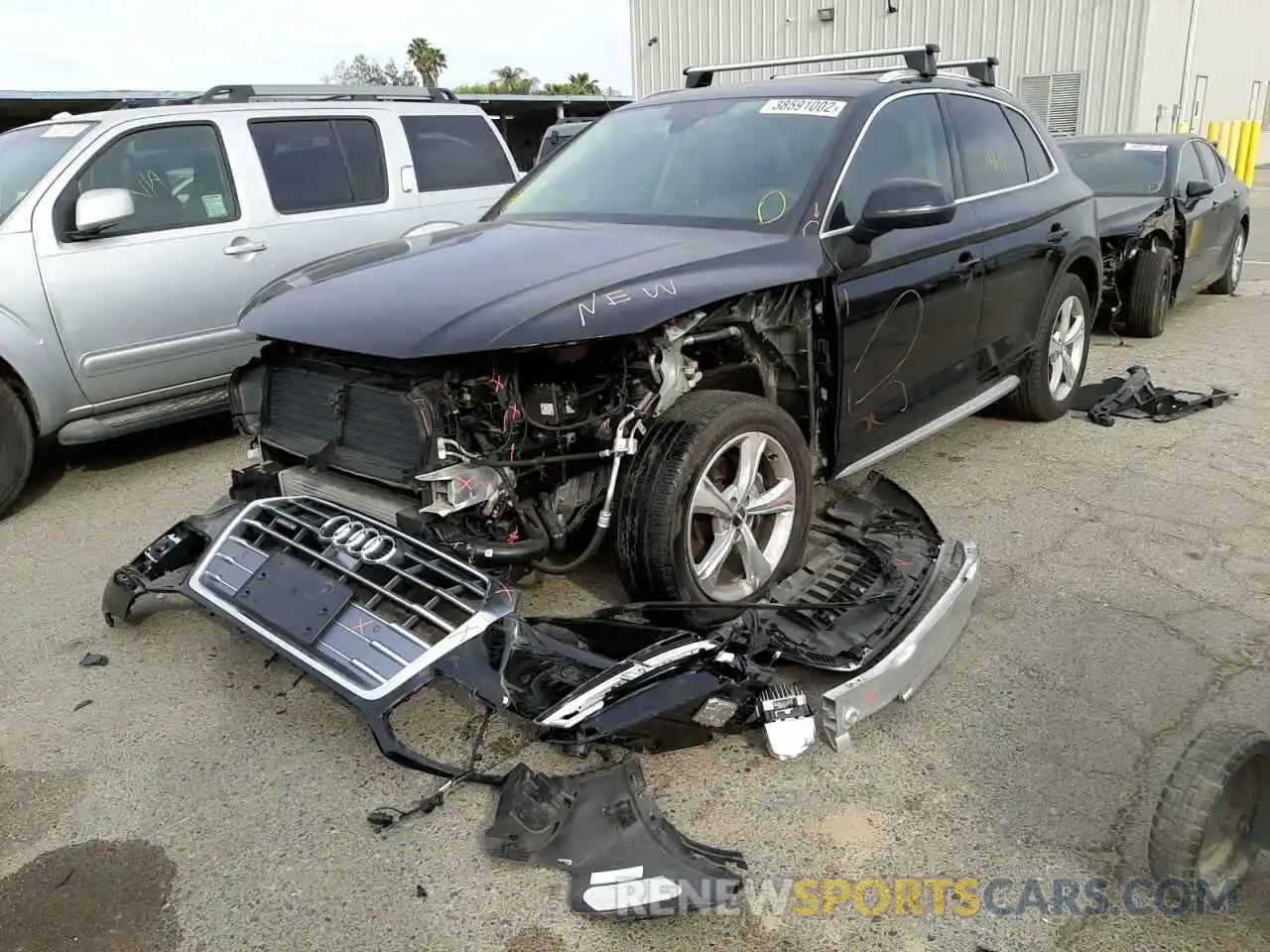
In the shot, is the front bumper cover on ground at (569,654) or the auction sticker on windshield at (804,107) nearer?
the front bumper cover on ground at (569,654)

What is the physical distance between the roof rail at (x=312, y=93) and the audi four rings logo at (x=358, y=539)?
4.22m

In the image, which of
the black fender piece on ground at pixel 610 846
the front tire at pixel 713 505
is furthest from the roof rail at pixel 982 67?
the black fender piece on ground at pixel 610 846

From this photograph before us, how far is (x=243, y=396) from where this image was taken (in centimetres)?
382

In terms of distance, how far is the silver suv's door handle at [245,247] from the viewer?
5734mm

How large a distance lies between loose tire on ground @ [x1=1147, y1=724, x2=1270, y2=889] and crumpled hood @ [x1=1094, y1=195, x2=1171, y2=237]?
6044 millimetres

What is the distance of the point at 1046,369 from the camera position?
554cm

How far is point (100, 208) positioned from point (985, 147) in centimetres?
442

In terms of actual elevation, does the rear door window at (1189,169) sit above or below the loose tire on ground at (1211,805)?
above

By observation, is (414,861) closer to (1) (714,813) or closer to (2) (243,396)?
(1) (714,813)

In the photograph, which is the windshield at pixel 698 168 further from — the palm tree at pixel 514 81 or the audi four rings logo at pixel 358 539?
the palm tree at pixel 514 81

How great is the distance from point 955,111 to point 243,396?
3457 mm

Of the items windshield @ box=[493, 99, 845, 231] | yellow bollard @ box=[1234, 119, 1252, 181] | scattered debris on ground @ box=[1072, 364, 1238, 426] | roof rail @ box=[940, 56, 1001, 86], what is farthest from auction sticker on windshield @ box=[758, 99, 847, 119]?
yellow bollard @ box=[1234, 119, 1252, 181]

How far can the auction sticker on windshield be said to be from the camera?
4.05m

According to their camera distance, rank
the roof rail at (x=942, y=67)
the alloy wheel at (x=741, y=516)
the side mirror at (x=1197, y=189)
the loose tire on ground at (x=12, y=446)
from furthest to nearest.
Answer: the side mirror at (x=1197, y=189), the loose tire on ground at (x=12, y=446), the roof rail at (x=942, y=67), the alloy wheel at (x=741, y=516)
